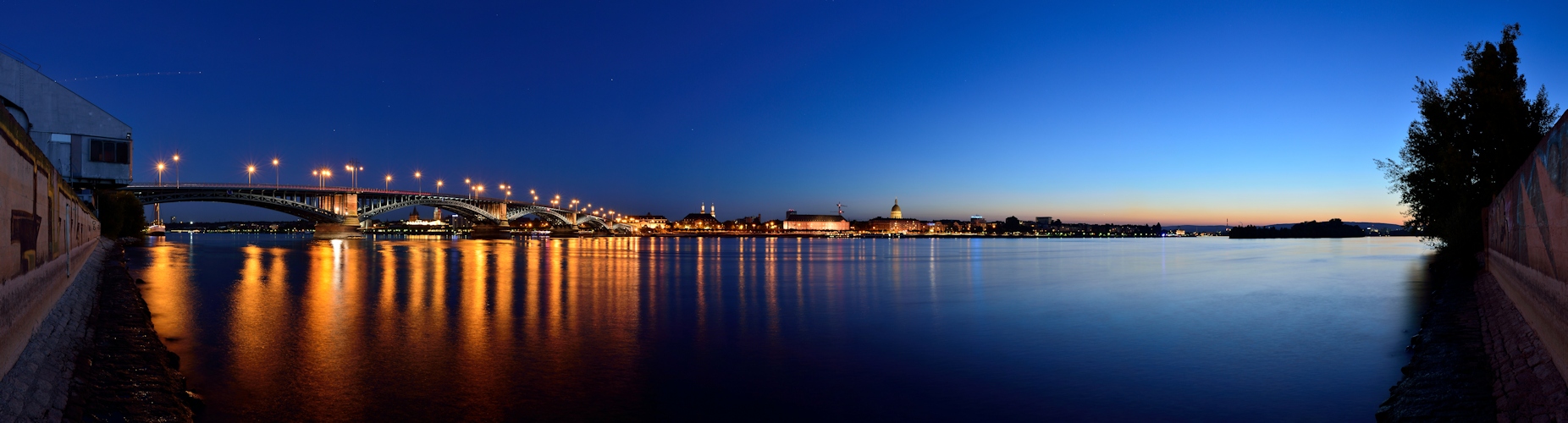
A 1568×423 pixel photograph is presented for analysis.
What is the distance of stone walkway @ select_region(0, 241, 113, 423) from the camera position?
8242 mm

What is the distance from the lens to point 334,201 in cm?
11506

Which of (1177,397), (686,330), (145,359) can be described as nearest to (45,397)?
(145,359)

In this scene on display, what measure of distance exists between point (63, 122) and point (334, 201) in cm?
8052

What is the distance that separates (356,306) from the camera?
23484 millimetres

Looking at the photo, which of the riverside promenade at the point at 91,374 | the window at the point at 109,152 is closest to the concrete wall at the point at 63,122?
the window at the point at 109,152

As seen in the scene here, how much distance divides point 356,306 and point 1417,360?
25.2 metres

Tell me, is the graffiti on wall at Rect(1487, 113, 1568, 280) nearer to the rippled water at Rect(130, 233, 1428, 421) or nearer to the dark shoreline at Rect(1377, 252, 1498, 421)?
the dark shoreline at Rect(1377, 252, 1498, 421)

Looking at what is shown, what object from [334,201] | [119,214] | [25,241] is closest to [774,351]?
[25,241]

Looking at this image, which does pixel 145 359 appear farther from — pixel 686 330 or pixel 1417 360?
pixel 1417 360

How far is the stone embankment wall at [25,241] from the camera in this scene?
9.32m

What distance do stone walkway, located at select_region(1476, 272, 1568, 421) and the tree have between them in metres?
16.3

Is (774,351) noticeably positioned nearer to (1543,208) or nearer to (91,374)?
(91,374)

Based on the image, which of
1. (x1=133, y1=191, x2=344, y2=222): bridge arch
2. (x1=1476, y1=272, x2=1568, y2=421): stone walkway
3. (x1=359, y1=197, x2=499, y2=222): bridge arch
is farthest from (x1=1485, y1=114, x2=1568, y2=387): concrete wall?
(x1=359, y1=197, x2=499, y2=222): bridge arch

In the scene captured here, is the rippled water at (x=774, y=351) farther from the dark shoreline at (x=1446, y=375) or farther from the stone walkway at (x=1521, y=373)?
the stone walkway at (x=1521, y=373)
